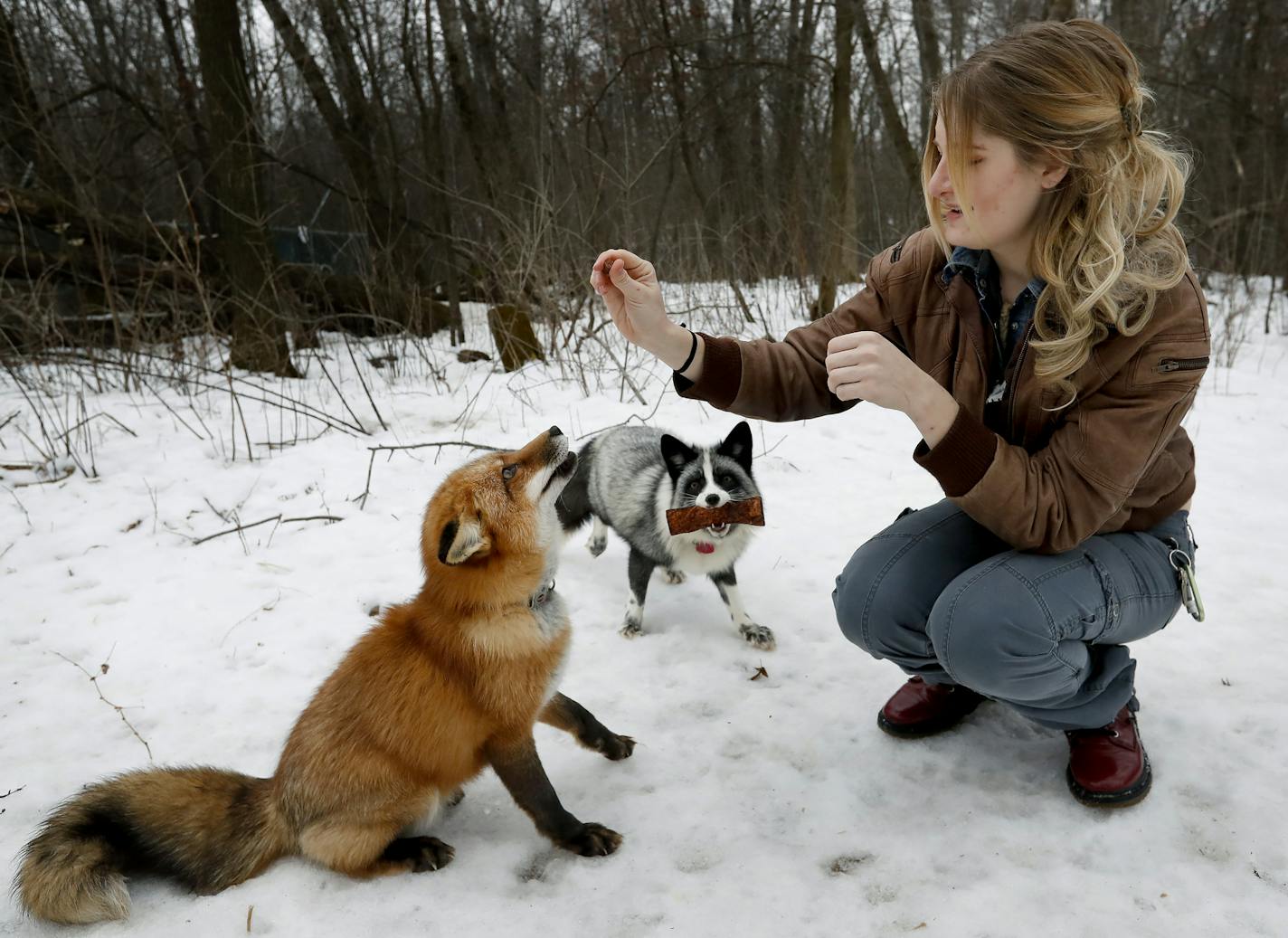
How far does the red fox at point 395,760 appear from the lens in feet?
6.42

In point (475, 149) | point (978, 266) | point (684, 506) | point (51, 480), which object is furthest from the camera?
point (475, 149)

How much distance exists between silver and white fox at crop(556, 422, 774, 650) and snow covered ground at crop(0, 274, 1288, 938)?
0.16 metres

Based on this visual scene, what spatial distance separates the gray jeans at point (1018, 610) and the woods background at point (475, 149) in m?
4.79

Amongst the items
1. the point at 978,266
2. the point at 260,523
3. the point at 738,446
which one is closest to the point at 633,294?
the point at 978,266

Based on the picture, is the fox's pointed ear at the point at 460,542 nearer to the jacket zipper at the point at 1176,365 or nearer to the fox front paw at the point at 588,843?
the fox front paw at the point at 588,843

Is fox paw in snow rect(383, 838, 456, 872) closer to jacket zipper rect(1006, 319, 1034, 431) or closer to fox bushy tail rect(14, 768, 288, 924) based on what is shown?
fox bushy tail rect(14, 768, 288, 924)

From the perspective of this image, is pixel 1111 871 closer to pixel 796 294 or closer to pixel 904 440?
pixel 904 440

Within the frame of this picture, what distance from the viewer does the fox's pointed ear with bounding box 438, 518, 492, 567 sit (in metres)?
2.01

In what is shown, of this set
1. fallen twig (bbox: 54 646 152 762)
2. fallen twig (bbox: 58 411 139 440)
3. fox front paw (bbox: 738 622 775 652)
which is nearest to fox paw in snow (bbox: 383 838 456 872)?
fallen twig (bbox: 54 646 152 762)

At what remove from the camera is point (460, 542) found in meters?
2.02

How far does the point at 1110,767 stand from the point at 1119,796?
0.24ft

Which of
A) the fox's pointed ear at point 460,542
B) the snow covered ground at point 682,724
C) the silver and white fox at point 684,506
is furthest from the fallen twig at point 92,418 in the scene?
the fox's pointed ear at point 460,542

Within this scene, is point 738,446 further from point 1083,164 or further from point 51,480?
point 51,480

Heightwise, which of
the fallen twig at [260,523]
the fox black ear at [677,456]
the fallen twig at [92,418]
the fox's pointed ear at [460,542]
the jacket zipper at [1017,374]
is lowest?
the fallen twig at [260,523]
